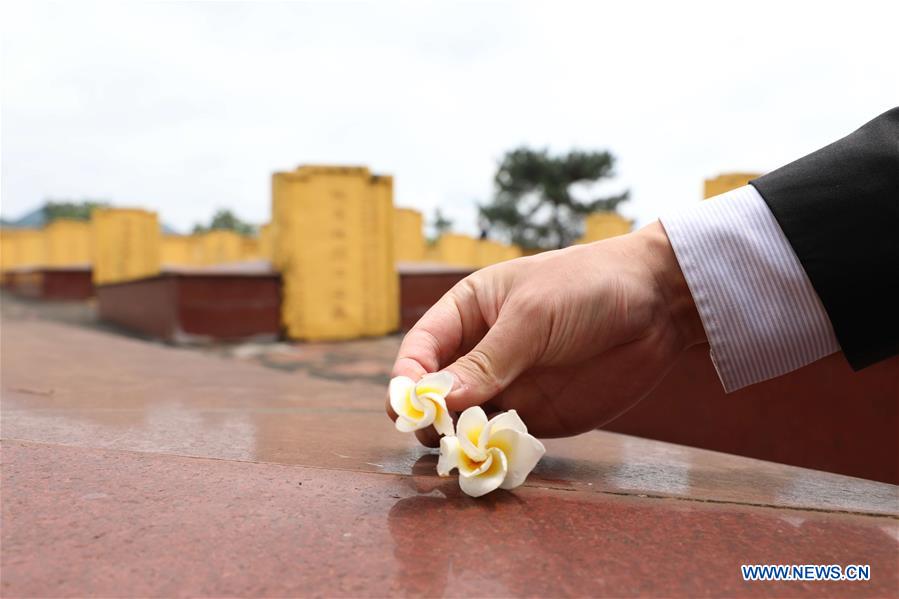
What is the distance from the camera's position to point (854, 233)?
998 mm

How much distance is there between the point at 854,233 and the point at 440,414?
0.73m

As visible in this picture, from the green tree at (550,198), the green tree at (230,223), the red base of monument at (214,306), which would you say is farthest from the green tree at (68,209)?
the red base of monument at (214,306)

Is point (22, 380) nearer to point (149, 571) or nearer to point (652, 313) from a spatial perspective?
point (149, 571)

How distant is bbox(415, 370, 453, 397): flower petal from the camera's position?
956 millimetres

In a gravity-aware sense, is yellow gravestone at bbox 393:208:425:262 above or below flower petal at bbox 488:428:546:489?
above

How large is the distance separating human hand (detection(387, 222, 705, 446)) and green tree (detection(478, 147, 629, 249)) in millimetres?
24888

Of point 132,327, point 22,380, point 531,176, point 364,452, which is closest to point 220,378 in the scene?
point 22,380

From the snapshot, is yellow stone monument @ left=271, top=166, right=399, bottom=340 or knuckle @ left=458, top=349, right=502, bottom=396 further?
yellow stone monument @ left=271, top=166, right=399, bottom=340

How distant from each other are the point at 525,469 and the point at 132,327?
28.7 feet

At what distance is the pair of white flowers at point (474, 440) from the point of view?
0.89m

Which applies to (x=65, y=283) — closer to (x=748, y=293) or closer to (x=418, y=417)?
(x=418, y=417)

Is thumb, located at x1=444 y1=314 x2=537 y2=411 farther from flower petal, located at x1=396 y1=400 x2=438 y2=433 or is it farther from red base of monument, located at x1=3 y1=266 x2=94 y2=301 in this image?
red base of monument, located at x1=3 y1=266 x2=94 y2=301

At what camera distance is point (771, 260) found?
1.08 metres

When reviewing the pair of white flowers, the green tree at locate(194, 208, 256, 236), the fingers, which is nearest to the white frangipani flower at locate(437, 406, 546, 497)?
the pair of white flowers
